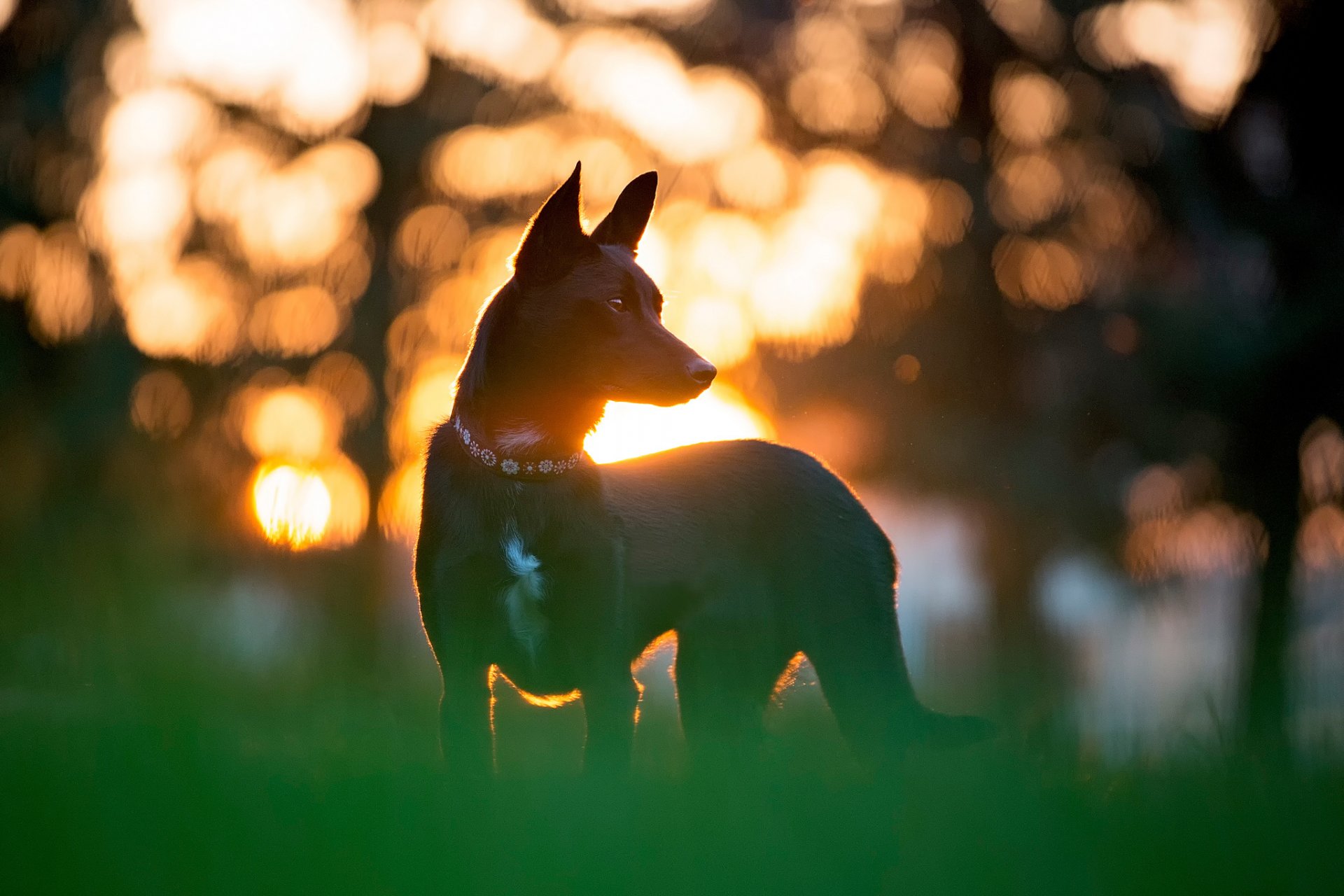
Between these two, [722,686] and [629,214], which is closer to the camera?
[629,214]

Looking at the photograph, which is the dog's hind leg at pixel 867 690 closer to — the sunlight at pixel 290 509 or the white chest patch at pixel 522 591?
the white chest patch at pixel 522 591

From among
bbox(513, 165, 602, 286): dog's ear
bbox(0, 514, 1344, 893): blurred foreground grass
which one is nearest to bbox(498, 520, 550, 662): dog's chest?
bbox(0, 514, 1344, 893): blurred foreground grass

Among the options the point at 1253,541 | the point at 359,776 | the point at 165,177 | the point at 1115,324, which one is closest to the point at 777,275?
the point at 1115,324

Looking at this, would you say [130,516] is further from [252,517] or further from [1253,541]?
[1253,541]

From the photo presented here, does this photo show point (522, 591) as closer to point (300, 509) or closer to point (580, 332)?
point (580, 332)

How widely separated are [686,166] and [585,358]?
7.43 meters

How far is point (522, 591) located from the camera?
3281 millimetres

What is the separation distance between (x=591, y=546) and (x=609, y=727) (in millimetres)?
556

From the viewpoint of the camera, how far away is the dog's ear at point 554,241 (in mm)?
3316

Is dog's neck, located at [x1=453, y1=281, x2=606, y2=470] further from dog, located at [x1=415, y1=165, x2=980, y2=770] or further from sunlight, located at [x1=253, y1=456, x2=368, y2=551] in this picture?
sunlight, located at [x1=253, y1=456, x2=368, y2=551]

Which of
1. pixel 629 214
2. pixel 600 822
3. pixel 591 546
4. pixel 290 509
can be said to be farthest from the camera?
pixel 290 509

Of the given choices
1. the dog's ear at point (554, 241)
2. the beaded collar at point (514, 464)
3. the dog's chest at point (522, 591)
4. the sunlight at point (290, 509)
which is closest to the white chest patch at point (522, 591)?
the dog's chest at point (522, 591)

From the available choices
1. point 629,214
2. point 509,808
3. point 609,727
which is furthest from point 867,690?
point 629,214

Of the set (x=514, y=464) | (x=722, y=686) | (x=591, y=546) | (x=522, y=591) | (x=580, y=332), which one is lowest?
(x=722, y=686)
